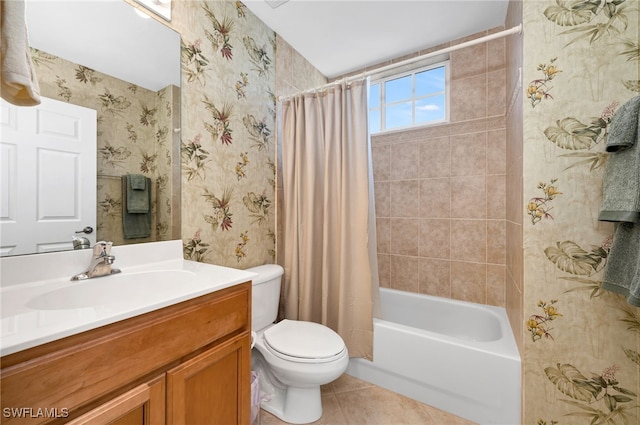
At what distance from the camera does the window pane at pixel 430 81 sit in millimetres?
2121

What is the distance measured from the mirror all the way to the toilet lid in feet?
2.48

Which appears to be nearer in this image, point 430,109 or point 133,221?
point 133,221

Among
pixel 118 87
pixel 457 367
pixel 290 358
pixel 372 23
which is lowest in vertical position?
pixel 457 367

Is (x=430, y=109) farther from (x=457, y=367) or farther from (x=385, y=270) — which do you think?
(x=457, y=367)

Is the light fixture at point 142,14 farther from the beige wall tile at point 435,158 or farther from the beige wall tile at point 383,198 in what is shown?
the beige wall tile at point 435,158

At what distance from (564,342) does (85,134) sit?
7.12ft

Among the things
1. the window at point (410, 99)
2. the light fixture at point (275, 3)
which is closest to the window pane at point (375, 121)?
the window at point (410, 99)

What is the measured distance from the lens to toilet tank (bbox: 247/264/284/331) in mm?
1517

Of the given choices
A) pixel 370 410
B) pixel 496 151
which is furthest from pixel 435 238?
pixel 370 410

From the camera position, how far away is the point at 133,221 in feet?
3.83

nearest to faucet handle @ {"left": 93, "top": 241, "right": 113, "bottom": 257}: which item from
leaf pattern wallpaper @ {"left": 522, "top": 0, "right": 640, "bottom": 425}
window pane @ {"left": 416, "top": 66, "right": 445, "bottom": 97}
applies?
leaf pattern wallpaper @ {"left": 522, "top": 0, "right": 640, "bottom": 425}

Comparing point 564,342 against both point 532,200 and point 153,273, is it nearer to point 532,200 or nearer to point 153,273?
point 532,200

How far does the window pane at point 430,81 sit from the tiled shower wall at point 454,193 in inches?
4.7

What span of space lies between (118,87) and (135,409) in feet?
4.02
